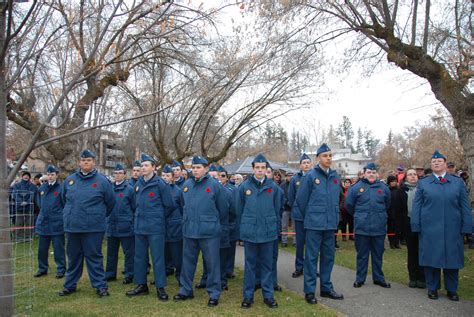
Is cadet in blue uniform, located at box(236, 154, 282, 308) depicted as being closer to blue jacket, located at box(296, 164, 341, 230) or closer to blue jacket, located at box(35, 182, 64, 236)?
blue jacket, located at box(296, 164, 341, 230)

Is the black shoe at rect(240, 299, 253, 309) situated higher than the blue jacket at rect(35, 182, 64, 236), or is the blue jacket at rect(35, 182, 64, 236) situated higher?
the blue jacket at rect(35, 182, 64, 236)

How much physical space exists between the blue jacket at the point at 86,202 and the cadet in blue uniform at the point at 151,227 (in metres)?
0.58

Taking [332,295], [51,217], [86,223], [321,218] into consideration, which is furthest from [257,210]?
[51,217]

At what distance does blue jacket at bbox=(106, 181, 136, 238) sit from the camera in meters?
7.25

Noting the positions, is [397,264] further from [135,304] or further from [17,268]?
[17,268]

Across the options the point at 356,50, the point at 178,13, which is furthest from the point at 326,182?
the point at 356,50

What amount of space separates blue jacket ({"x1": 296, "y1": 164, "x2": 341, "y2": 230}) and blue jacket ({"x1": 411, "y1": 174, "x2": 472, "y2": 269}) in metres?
1.45

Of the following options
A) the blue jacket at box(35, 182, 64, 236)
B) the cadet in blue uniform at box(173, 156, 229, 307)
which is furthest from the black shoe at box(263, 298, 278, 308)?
the blue jacket at box(35, 182, 64, 236)

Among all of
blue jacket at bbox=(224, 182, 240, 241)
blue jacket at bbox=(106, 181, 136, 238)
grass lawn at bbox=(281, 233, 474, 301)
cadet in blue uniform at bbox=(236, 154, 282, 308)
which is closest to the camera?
cadet in blue uniform at bbox=(236, 154, 282, 308)

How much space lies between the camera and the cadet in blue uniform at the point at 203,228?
5.91 metres

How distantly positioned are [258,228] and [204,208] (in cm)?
87

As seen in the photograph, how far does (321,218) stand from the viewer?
237 inches

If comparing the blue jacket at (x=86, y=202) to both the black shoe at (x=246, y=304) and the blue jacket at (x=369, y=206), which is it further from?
the blue jacket at (x=369, y=206)

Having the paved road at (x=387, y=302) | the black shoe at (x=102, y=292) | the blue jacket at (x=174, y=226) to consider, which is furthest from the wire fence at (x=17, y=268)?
the paved road at (x=387, y=302)
